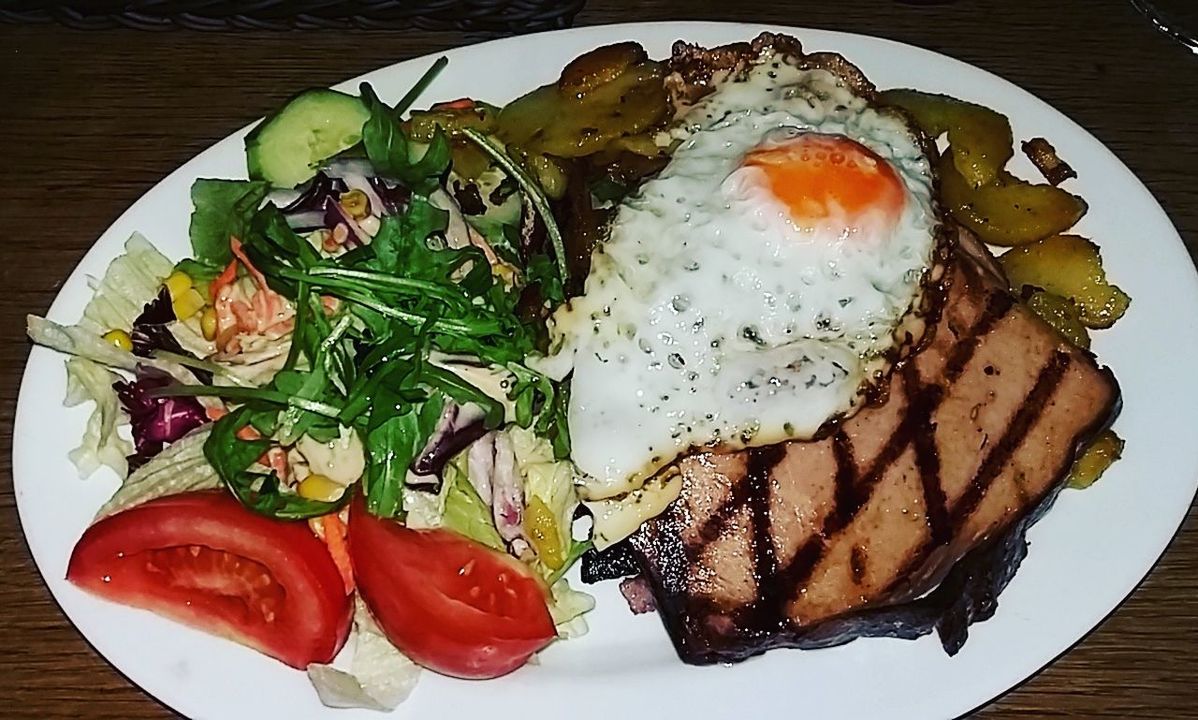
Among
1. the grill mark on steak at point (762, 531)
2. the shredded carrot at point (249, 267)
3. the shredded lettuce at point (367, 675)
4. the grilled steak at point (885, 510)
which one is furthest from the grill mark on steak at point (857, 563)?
the shredded carrot at point (249, 267)

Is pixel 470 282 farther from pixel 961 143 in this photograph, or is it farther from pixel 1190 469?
pixel 1190 469

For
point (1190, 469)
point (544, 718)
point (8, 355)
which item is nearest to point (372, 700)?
point (544, 718)

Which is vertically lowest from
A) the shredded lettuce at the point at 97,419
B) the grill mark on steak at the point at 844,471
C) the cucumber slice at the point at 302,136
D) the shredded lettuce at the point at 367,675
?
the shredded lettuce at the point at 367,675

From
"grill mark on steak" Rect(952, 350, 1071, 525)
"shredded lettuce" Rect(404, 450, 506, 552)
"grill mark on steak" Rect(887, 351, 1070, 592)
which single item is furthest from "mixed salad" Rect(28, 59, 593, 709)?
"grill mark on steak" Rect(952, 350, 1071, 525)

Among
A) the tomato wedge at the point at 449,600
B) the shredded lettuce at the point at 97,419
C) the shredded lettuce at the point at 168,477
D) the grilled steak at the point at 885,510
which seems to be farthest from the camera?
the shredded lettuce at the point at 97,419

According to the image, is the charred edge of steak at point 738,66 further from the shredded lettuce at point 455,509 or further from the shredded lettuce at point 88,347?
the shredded lettuce at point 88,347

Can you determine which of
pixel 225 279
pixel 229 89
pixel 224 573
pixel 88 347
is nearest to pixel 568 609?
pixel 224 573
